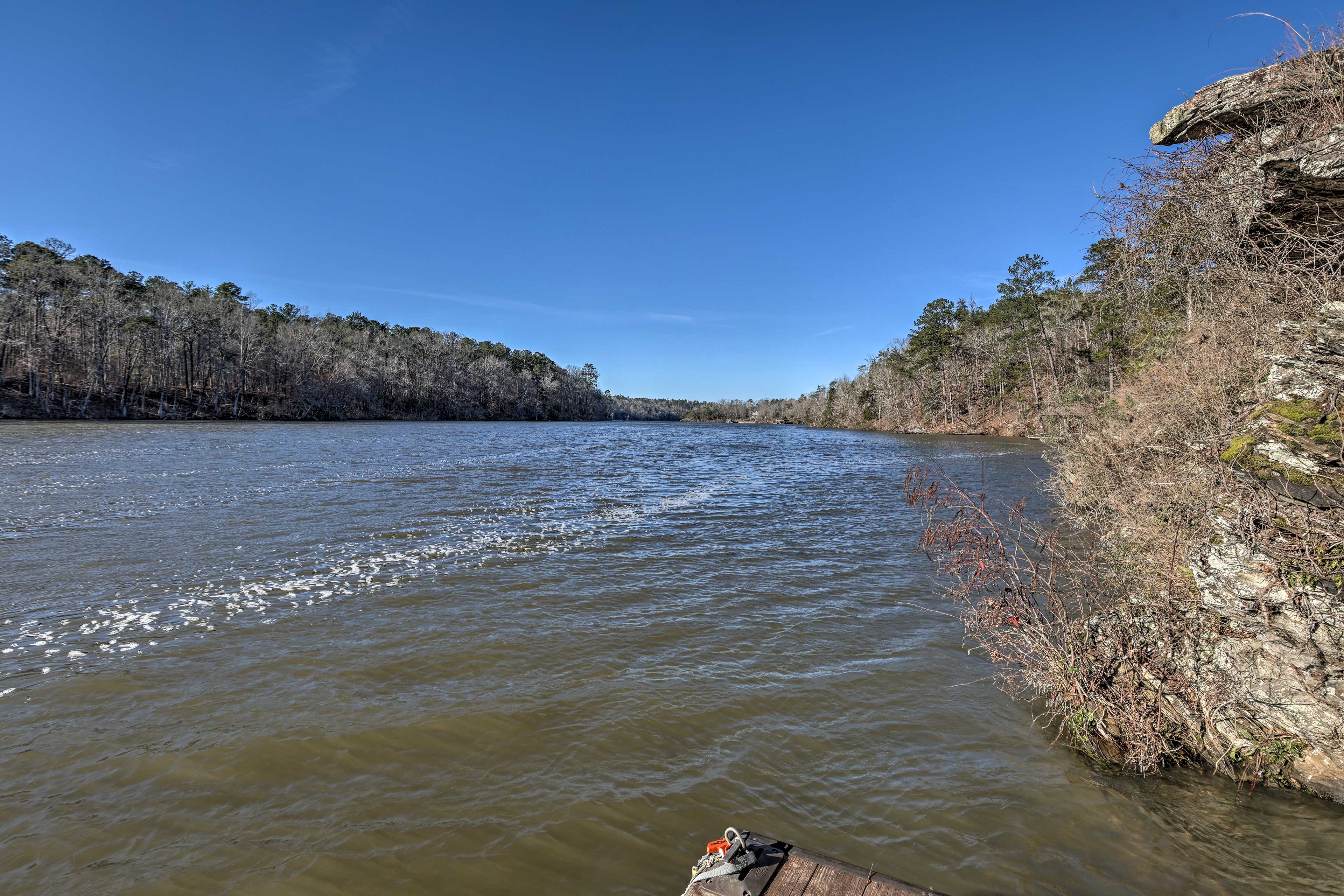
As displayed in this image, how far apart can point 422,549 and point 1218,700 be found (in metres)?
11.2

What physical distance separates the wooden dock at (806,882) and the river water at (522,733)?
931 mm

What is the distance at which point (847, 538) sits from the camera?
13102mm

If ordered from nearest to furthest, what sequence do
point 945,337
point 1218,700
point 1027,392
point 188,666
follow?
point 1218,700
point 188,666
point 1027,392
point 945,337

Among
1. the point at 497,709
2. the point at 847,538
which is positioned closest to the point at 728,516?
the point at 847,538

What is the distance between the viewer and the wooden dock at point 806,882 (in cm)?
260

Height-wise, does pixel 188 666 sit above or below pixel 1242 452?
below

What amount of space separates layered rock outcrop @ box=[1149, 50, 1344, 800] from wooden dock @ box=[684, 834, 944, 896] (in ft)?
11.8

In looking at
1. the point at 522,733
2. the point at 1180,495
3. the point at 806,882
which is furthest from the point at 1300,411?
the point at 522,733

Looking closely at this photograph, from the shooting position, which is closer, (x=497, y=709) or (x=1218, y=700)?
(x=1218, y=700)

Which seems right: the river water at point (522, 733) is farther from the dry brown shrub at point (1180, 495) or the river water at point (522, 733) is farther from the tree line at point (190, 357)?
the tree line at point (190, 357)

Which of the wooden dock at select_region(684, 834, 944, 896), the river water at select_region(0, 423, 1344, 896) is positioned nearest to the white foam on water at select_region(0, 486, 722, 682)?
the river water at select_region(0, 423, 1344, 896)

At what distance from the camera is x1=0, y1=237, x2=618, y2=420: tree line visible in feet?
174

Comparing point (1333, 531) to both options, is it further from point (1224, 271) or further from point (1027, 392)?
point (1027, 392)

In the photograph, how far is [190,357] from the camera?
68.4 metres
